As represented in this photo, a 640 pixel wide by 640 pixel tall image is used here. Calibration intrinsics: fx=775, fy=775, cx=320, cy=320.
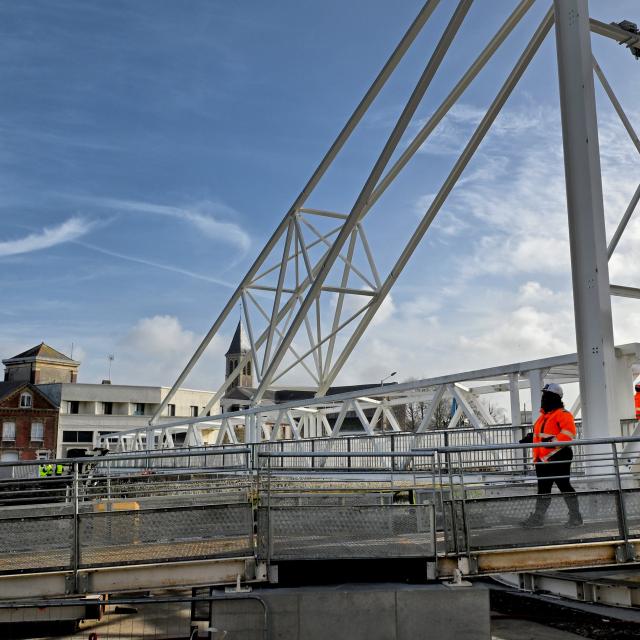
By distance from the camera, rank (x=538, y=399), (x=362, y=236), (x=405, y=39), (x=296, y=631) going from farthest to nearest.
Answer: (x=362, y=236) < (x=405, y=39) < (x=538, y=399) < (x=296, y=631)

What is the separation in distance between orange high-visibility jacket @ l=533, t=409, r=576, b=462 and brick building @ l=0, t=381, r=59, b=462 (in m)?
76.1

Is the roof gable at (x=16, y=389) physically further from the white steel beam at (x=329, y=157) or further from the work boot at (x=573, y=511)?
the work boot at (x=573, y=511)

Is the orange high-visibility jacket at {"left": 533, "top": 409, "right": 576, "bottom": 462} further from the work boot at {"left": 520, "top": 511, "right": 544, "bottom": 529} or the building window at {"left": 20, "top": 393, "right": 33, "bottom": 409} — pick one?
the building window at {"left": 20, "top": 393, "right": 33, "bottom": 409}

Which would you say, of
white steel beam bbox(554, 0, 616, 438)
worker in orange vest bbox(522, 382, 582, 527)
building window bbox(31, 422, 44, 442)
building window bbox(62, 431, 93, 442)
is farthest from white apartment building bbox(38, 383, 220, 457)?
worker in orange vest bbox(522, 382, 582, 527)

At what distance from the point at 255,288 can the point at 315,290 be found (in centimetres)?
933

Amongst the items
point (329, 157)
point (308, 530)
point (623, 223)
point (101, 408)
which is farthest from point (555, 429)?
point (101, 408)

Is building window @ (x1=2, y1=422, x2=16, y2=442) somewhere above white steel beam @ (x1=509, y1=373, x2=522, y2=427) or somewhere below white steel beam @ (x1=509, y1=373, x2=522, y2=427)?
above

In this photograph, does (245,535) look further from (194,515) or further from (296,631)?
(296,631)

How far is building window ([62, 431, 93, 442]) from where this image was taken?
286ft

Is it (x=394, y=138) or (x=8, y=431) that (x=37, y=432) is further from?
(x=394, y=138)

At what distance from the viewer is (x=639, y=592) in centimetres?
995

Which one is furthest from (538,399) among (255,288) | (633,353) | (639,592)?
(255,288)

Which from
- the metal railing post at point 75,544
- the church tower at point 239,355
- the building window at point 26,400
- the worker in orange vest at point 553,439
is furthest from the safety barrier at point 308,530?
the church tower at point 239,355

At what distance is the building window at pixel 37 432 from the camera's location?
82.2 meters
